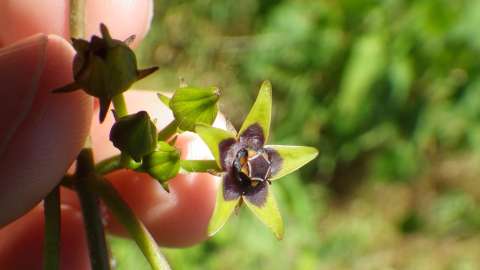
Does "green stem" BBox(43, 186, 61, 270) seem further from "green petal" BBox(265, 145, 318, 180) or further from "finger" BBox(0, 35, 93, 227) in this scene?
"green petal" BBox(265, 145, 318, 180)

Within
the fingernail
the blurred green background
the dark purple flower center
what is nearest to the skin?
the fingernail

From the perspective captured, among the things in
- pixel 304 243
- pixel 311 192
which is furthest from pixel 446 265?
pixel 304 243

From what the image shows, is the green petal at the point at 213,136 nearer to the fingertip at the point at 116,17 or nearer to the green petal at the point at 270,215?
the green petal at the point at 270,215

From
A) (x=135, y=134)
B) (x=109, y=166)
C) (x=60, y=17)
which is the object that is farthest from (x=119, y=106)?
(x=60, y=17)

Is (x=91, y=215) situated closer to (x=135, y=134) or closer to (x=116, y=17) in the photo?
(x=135, y=134)

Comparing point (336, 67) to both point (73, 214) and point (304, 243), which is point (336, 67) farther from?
point (73, 214)

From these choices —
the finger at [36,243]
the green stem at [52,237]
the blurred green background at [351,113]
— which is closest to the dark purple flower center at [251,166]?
the green stem at [52,237]
